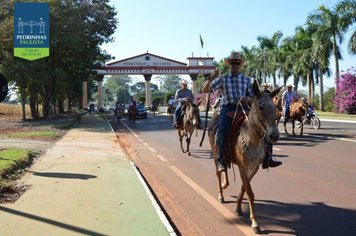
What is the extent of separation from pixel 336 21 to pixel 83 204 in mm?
45312

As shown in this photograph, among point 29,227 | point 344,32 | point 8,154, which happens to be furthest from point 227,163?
point 344,32

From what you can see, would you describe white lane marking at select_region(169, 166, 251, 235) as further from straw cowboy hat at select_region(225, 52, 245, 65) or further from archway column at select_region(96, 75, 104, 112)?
archway column at select_region(96, 75, 104, 112)

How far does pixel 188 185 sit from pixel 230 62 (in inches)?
133

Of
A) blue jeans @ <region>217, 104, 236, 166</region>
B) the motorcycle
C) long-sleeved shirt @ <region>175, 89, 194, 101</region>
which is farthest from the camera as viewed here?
the motorcycle

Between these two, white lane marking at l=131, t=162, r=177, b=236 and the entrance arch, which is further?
the entrance arch

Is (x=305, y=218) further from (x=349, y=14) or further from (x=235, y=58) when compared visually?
(x=349, y=14)

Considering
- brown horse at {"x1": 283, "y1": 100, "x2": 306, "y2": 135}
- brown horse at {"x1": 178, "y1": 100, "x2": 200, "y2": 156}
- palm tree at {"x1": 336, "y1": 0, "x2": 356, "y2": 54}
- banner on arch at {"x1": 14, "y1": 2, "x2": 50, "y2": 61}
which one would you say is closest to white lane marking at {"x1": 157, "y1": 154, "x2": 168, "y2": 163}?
brown horse at {"x1": 178, "y1": 100, "x2": 200, "y2": 156}

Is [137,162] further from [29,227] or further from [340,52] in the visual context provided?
[340,52]

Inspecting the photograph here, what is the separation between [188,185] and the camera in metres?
10.2

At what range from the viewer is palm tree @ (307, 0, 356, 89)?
45.8 meters

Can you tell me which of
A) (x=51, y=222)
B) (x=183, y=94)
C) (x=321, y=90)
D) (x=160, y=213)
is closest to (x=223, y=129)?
(x=160, y=213)

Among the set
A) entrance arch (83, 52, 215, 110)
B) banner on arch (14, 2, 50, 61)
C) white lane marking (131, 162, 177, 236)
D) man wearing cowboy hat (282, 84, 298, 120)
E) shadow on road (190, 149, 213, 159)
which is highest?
entrance arch (83, 52, 215, 110)

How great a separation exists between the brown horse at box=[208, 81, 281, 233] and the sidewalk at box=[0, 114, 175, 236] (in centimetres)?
127

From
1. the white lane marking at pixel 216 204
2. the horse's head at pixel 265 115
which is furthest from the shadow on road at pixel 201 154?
the horse's head at pixel 265 115
